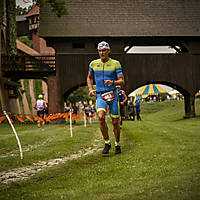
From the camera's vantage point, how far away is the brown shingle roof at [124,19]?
87.8 ft

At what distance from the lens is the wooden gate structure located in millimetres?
26547

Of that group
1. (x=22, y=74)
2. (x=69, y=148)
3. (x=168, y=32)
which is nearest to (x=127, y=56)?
(x=168, y=32)

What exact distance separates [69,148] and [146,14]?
22.0 m

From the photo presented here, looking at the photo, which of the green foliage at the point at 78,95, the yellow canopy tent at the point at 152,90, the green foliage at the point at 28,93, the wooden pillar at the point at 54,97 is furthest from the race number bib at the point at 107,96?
the green foliage at the point at 78,95

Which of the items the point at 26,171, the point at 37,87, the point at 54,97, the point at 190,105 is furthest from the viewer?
the point at 37,87

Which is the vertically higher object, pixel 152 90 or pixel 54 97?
pixel 152 90

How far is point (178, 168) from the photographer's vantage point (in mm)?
5250

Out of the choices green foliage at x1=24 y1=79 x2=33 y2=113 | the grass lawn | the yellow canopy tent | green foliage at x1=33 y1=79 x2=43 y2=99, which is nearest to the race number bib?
the grass lawn

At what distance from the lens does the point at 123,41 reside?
90.1 feet

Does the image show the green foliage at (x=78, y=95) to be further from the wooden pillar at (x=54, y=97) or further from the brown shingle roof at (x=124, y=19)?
the wooden pillar at (x=54, y=97)

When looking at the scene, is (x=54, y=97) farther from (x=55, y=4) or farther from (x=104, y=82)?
(x=104, y=82)

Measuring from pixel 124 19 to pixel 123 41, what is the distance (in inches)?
79.1

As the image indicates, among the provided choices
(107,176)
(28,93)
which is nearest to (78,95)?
(28,93)

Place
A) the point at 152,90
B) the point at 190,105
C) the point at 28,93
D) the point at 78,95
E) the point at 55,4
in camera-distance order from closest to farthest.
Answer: the point at 55,4, the point at 190,105, the point at 28,93, the point at 152,90, the point at 78,95
